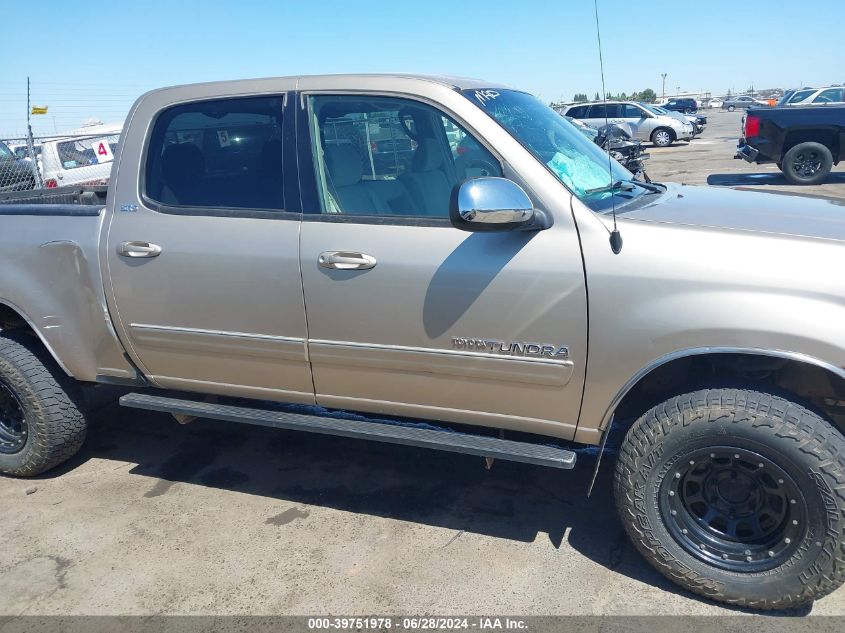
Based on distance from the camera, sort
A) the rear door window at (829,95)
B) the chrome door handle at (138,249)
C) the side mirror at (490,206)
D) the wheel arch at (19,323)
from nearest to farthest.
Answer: the side mirror at (490,206) → the chrome door handle at (138,249) → the wheel arch at (19,323) → the rear door window at (829,95)

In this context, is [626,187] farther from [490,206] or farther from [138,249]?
[138,249]

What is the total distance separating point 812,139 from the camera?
12.8 m

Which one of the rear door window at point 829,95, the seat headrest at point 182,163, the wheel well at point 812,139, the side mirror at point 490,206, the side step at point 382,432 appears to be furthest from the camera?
the rear door window at point 829,95

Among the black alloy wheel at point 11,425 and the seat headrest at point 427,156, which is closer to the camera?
the seat headrest at point 427,156

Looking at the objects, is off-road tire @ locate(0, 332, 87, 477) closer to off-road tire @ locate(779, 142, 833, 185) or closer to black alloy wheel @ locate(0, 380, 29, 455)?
black alloy wheel @ locate(0, 380, 29, 455)

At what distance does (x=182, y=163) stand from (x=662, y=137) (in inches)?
944

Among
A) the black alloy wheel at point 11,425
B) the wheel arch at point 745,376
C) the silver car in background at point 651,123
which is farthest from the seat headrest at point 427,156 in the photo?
the silver car in background at point 651,123

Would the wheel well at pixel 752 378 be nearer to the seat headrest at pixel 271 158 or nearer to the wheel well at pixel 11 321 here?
the seat headrest at pixel 271 158

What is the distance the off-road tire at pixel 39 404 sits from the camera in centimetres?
368

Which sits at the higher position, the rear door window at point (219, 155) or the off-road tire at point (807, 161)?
the rear door window at point (219, 155)

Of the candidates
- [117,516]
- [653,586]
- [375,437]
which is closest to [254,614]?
[375,437]

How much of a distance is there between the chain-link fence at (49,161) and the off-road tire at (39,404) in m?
8.18

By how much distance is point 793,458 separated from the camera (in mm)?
2404

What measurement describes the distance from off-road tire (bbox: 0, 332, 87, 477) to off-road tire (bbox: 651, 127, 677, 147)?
79.0ft
